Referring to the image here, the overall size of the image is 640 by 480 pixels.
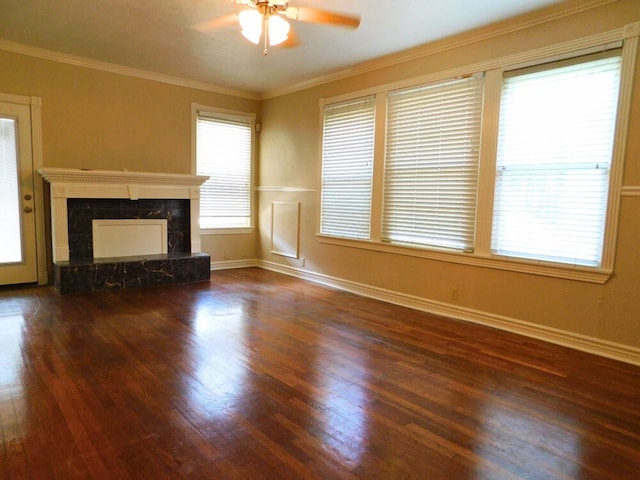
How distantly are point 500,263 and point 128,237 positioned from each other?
4.42 meters

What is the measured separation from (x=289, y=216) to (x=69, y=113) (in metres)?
→ 3.05

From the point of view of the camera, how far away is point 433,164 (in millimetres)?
4137

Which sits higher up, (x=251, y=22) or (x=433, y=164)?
(x=251, y=22)

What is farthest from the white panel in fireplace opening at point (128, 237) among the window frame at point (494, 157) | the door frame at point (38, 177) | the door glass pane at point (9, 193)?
the window frame at point (494, 157)

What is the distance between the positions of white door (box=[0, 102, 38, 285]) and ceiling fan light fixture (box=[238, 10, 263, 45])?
130 inches

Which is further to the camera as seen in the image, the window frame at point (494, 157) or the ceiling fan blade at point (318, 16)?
the window frame at point (494, 157)

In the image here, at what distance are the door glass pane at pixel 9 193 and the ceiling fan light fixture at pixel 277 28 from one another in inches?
137

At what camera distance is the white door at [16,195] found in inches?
177

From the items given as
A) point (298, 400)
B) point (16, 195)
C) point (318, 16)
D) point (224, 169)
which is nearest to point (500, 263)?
point (298, 400)

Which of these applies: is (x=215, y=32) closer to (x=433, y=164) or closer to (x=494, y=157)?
(x=433, y=164)

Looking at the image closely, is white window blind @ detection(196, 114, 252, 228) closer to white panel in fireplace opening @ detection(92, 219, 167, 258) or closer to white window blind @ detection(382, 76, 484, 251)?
white panel in fireplace opening @ detection(92, 219, 167, 258)

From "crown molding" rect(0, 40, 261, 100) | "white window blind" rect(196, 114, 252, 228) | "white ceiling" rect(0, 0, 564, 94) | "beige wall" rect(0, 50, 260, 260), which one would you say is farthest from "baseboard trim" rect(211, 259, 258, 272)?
"white ceiling" rect(0, 0, 564, 94)

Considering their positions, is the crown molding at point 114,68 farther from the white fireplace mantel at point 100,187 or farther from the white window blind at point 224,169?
the white fireplace mantel at point 100,187

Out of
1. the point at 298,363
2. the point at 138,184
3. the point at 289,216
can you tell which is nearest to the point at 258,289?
the point at 289,216
